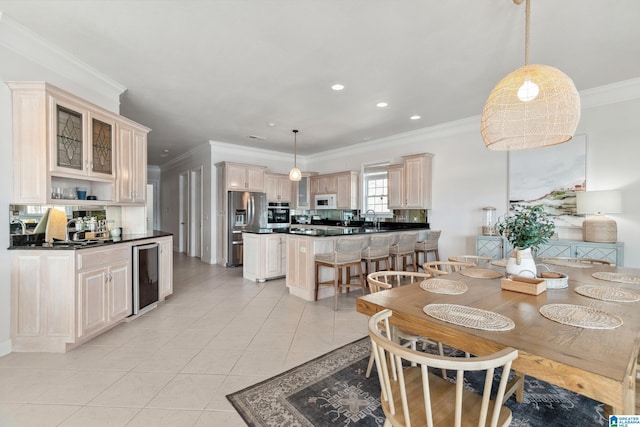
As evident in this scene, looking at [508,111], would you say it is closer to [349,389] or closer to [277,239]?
[349,389]

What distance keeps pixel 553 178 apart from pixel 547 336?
3986mm

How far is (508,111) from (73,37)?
12.2 feet

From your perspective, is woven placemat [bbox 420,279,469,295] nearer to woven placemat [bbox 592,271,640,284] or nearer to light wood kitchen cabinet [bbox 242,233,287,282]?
woven placemat [bbox 592,271,640,284]

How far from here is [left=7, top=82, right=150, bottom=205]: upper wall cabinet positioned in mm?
2537

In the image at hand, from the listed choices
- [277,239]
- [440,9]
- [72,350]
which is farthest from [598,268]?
[72,350]

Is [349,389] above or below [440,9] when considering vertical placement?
below

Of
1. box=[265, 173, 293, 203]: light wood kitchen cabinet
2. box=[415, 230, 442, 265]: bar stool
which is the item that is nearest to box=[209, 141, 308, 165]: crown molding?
box=[265, 173, 293, 203]: light wood kitchen cabinet

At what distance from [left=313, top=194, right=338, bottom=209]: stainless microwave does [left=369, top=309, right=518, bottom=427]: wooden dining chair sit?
5.82 metres

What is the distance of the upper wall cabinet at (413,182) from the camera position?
550 centimetres

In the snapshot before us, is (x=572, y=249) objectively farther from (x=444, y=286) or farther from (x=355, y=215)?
(x=355, y=215)

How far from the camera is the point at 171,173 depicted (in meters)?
9.26

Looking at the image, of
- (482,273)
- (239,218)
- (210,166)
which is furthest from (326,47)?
(210,166)

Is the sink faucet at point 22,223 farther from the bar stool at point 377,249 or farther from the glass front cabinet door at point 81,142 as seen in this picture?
the bar stool at point 377,249

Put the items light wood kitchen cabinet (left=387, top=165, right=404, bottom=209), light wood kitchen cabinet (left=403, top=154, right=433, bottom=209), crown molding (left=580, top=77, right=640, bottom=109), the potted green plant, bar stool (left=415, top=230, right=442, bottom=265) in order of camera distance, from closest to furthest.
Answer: the potted green plant, crown molding (left=580, top=77, right=640, bottom=109), bar stool (left=415, top=230, right=442, bottom=265), light wood kitchen cabinet (left=403, top=154, right=433, bottom=209), light wood kitchen cabinet (left=387, top=165, right=404, bottom=209)
